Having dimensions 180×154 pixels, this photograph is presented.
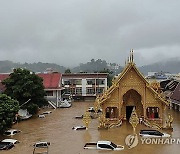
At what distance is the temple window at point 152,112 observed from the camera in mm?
28812

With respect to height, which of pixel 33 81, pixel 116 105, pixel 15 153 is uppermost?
pixel 33 81

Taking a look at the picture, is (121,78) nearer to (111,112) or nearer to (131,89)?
(131,89)

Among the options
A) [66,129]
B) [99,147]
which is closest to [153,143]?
[99,147]

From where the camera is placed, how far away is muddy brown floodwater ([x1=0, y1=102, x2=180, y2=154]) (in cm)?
1989

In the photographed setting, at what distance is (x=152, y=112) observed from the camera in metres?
29.2

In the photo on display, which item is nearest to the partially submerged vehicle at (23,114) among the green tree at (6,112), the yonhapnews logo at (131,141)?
the green tree at (6,112)

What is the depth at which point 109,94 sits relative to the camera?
2808 centimetres

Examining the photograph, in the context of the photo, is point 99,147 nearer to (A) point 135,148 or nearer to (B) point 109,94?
(A) point 135,148

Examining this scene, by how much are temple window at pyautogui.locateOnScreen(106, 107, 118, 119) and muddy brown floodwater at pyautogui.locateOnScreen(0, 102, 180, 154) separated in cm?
144

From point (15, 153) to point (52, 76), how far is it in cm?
2855

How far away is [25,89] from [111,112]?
34.0 ft

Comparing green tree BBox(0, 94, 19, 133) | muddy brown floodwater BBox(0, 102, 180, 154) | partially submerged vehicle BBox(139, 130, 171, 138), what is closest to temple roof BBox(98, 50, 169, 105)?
muddy brown floodwater BBox(0, 102, 180, 154)

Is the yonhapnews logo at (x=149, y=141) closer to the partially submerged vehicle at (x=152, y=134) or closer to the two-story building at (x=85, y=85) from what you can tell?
the partially submerged vehicle at (x=152, y=134)

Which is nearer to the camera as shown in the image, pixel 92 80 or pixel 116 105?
pixel 116 105
